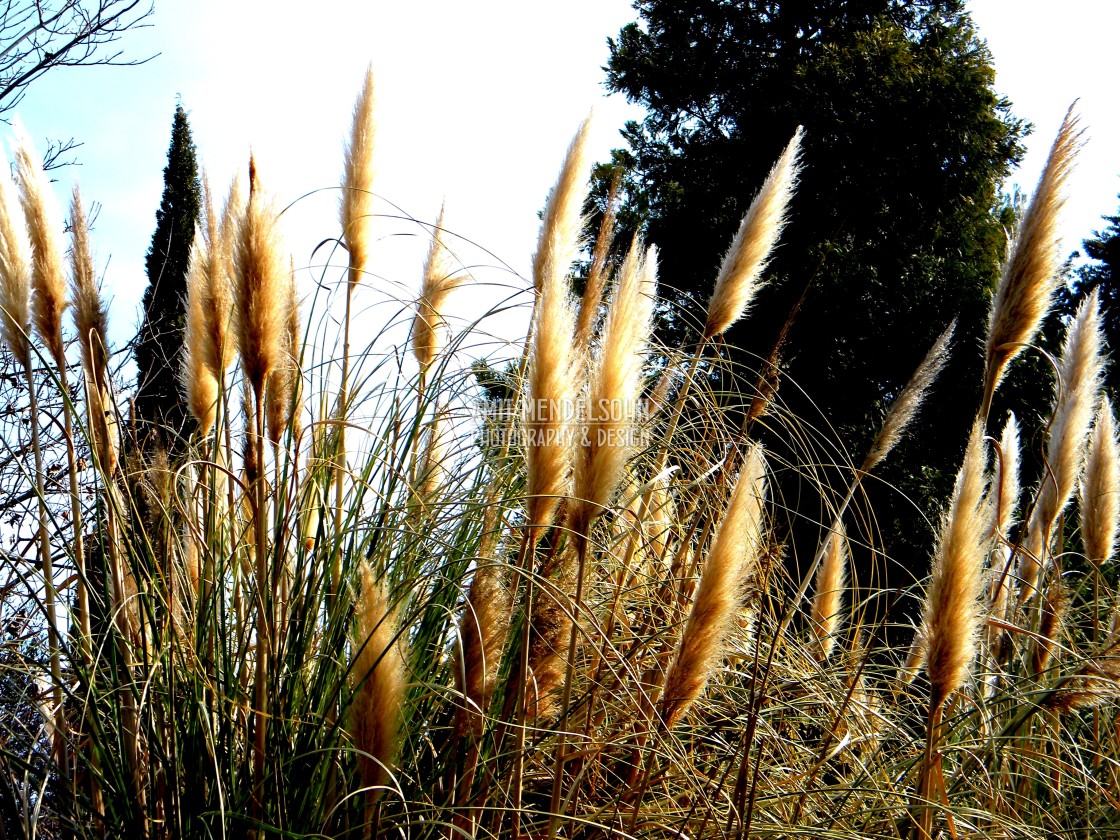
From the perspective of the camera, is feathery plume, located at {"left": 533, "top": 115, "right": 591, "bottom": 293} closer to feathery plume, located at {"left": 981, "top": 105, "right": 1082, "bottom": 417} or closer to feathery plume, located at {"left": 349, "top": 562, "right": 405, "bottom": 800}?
feathery plume, located at {"left": 981, "top": 105, "right": 1082, "bottom": 417}

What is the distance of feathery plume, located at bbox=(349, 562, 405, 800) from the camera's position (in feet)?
4.52

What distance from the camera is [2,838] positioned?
1839 millimetres

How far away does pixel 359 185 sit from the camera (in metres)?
2.75

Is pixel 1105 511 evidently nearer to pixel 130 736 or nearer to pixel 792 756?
pixel 792 756

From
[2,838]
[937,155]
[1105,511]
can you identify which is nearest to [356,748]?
[2,838]

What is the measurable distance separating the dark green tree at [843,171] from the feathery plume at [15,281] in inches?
403

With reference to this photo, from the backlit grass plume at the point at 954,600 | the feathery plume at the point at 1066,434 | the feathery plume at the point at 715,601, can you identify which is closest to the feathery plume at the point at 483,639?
the feathery plume at the point at 715,601

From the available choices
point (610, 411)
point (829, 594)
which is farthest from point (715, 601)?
point (829, 594)

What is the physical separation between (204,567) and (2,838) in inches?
26.1

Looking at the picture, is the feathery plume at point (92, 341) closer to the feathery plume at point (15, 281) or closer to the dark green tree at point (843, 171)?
the feathery plume at point (15, 281)

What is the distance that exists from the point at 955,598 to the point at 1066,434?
5.29 ft

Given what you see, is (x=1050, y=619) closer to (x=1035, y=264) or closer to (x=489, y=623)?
(x=1035, y=264)

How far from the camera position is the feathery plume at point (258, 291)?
1828 millimetres

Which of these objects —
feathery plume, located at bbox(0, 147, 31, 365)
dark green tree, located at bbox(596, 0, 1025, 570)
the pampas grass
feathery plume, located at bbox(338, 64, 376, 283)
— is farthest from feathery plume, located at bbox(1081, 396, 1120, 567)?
dark green tree, located at bbox(596, 0, 1025, 570)
